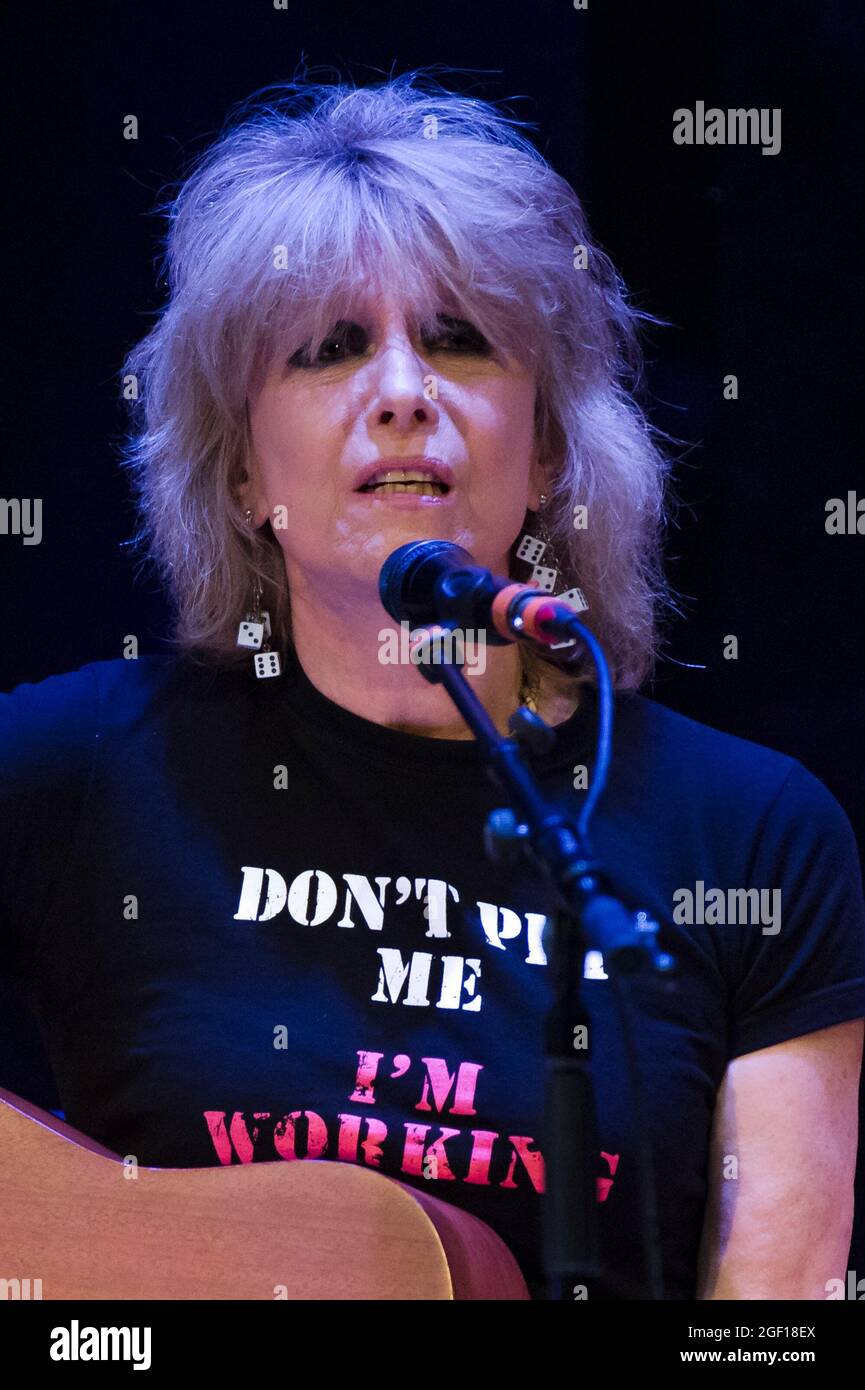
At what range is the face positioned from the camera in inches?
59.8

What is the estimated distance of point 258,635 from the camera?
1741 millimetres

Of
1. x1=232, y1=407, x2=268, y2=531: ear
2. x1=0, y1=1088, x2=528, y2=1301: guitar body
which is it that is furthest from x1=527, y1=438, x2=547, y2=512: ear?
x1=0, y1=1088, x2=528, y2=1301: guitar body

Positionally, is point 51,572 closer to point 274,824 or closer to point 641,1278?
point 274,824

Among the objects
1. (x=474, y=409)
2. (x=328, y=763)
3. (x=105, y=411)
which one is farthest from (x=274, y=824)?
(x=105, y=411)

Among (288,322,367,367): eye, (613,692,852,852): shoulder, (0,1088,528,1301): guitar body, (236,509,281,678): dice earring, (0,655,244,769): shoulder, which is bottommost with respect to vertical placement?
(0,1088,528,1301): guitar body

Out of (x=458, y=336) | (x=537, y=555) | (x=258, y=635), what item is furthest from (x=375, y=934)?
(x=458, y=336)

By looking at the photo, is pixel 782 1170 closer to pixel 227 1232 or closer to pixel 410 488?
pixel 227 1232

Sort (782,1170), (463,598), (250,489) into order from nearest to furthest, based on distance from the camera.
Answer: (463,598) < (782,1170) < (250,489)

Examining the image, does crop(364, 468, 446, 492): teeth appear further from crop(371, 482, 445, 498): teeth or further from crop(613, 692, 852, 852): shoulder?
crop(613, 692, 852, 852): shoulder

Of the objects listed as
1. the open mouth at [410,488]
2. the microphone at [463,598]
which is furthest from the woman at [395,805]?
the microphone at [463,598]

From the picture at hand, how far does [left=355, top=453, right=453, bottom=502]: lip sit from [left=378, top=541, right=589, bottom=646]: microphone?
269 millimetres

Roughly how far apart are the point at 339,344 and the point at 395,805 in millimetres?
464

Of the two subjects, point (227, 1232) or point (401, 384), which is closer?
point (227, 1232)

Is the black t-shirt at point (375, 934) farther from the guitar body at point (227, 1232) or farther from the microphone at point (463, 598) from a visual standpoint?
the microphone at point (463, 598)
